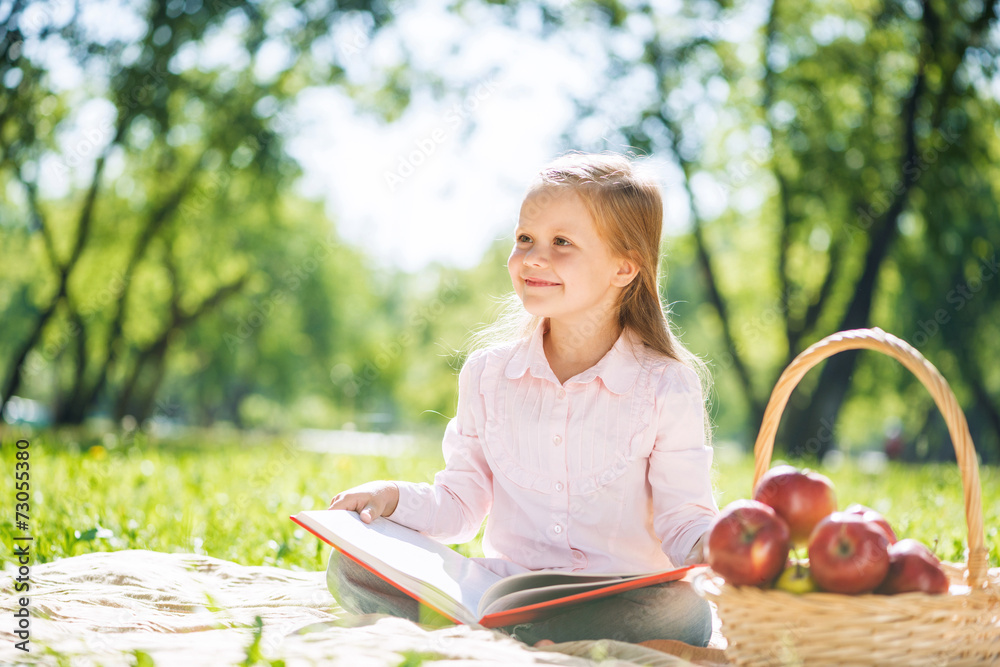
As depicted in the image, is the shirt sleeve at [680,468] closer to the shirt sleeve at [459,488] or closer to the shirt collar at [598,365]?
the shirt collar at [598,365]

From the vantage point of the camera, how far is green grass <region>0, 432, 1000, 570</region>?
3676 millimetres

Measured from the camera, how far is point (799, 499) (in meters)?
1.88

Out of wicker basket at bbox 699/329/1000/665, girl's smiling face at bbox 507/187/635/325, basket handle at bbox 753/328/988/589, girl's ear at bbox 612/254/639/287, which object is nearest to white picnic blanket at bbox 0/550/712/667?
wicker basket at bbox 699/329/1000/665

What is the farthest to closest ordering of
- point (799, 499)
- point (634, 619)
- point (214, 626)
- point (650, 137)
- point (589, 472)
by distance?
point (650, 137) → point (589, 472) → point (214, 626) → point (634, 619) → point (799, 499)

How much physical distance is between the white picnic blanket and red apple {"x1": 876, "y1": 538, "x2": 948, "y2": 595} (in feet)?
1.68

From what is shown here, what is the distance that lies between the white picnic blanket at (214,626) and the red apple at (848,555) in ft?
1.44

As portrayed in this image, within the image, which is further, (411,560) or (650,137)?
(650,137)

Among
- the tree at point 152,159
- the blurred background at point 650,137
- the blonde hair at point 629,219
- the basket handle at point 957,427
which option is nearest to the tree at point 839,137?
the blurred background at point 650,137

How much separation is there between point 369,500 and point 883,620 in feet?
4.64

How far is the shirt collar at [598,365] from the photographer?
101 inches

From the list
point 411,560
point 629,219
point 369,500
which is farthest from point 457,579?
point 629,219

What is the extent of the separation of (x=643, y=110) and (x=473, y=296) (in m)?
15.0

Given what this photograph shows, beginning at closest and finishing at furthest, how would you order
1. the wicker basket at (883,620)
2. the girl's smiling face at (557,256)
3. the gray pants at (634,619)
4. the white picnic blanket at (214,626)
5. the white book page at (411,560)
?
1. the wicker basket at (883,620)
2. the white picnic blanket at (214,626)
3. the white book page at (411,560)
4. the gray pants at (634,619)
5. the girl's smiling face at (557,256)

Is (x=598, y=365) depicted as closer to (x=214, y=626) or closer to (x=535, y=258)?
(x=535, y=258)
